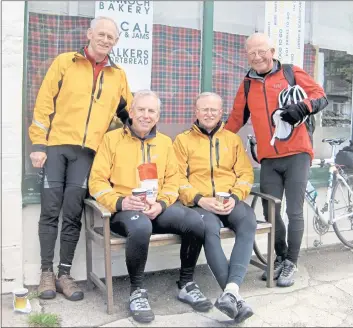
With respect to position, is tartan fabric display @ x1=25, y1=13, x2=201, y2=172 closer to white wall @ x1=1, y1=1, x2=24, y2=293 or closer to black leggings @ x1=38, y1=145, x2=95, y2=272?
white wall @ x1=1, y1=1, x2=24, y2=293

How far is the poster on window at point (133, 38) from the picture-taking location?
169 inches

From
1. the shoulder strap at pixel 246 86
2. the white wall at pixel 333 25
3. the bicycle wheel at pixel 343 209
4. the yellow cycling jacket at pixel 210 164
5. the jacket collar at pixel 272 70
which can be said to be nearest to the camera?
the yellow cycling jacket at pixel 210 164

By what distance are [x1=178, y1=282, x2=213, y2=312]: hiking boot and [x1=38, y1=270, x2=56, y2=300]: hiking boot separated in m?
0.93

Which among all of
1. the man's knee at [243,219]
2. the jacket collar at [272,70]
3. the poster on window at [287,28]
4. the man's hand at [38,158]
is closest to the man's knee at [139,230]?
the man's knee at [243,219]

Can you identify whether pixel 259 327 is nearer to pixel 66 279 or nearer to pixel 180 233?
pixel 180 233

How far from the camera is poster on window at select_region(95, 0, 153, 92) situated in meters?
4.30

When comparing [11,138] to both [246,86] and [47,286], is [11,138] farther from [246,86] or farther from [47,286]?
[246,86]

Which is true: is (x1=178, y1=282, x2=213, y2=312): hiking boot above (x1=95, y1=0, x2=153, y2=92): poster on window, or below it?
below

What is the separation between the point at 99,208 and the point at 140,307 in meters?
0.71

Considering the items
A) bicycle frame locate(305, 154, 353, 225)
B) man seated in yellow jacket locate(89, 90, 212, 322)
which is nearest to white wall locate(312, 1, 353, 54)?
bicycle frame locate(305, 154, 353, 225)

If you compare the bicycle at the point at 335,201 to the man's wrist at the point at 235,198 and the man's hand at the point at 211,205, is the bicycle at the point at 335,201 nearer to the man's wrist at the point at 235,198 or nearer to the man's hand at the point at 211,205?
the man's wrist at the point at 235,198

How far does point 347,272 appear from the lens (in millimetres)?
4531

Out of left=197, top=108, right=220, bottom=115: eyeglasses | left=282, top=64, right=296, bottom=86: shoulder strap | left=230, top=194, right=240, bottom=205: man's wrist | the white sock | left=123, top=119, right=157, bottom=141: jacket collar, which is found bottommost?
the white sock

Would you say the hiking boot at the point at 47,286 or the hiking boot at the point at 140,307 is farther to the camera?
the hiking boot at the point at 47,286
